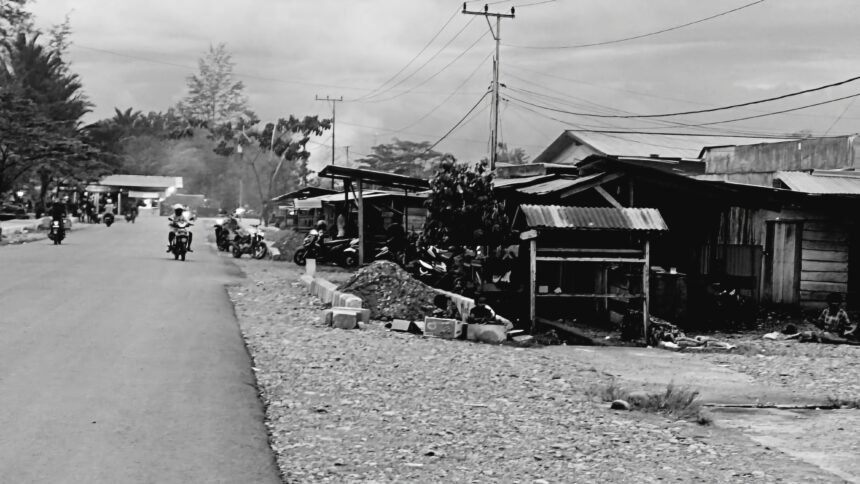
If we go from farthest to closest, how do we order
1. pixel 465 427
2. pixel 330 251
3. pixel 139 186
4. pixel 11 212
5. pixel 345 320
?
pixel 139 186 → pixel 11 212 → pixel 330 251 → pixel 345 320 → pixel 465 427

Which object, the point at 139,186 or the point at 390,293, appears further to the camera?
the point at 139,186

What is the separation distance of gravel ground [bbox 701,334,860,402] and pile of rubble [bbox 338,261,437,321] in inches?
195

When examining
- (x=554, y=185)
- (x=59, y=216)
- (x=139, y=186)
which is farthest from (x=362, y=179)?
(x=139, y=186)

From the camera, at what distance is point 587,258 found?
16250mm

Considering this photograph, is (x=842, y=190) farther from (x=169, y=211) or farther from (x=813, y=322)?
(x=169, y=211)

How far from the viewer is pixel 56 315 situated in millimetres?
14344

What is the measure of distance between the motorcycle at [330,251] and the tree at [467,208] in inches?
315

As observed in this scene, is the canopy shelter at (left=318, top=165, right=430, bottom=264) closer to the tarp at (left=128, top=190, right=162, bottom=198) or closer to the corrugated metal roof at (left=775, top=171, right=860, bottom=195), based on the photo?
the corrugated metal roof at (left=775, top=171, right=860, bottom=195)

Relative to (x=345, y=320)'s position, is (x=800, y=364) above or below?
below

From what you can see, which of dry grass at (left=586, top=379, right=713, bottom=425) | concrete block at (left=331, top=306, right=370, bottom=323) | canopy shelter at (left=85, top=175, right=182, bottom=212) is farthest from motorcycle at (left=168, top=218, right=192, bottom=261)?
canopy shelter at (left=85, top=175, right=182, bottom=212)

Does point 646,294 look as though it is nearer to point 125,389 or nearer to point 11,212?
point 125,389

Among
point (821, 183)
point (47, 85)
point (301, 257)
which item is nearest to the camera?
point (821, 183)

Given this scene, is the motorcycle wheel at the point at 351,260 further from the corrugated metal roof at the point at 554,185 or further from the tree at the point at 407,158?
the tree at the point at 407,158

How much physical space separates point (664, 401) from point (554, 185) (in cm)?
933
